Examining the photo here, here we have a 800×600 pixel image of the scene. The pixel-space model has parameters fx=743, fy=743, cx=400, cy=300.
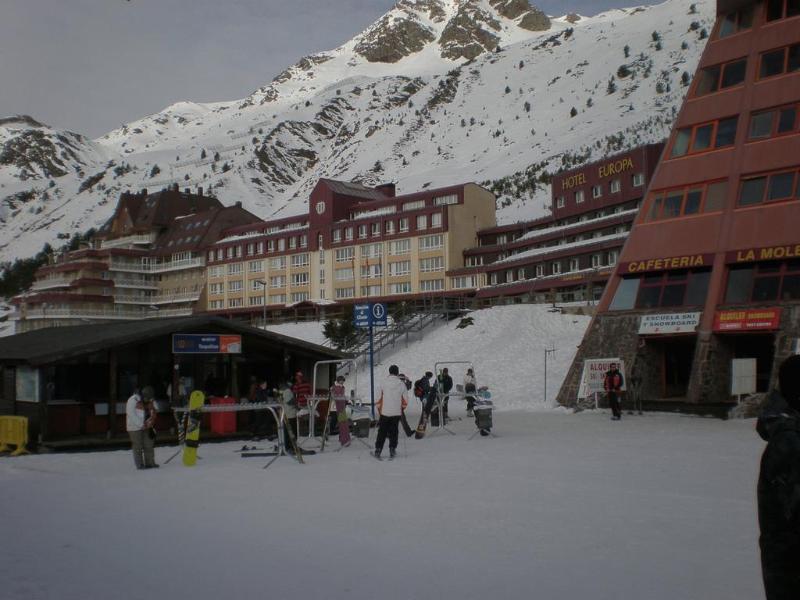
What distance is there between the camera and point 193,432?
14375 mm

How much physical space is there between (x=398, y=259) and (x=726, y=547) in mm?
64156

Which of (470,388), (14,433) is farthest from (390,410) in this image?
(14,433)

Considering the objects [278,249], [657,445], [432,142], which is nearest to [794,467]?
[657,445]

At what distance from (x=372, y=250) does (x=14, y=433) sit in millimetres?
56581

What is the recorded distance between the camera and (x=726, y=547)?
7305 mm

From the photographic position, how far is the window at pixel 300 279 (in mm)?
78062

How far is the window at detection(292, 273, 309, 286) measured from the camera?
7806 centimetres

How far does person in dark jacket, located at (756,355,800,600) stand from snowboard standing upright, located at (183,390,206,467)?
1224 centimetres

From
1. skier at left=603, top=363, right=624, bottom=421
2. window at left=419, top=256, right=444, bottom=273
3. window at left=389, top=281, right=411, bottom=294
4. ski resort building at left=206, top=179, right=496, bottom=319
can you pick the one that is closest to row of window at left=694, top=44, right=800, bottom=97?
skier at left=603, top=363, right=624, bottom=421

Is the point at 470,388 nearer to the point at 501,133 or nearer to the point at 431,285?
the point at 431,285

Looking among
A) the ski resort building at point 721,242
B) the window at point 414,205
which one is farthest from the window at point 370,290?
the ski resort building at point 721,242

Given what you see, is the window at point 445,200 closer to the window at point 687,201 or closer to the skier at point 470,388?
the window at point 687,201

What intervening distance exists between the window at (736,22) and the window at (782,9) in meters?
0.65

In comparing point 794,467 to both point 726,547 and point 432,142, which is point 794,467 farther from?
point 432,142
